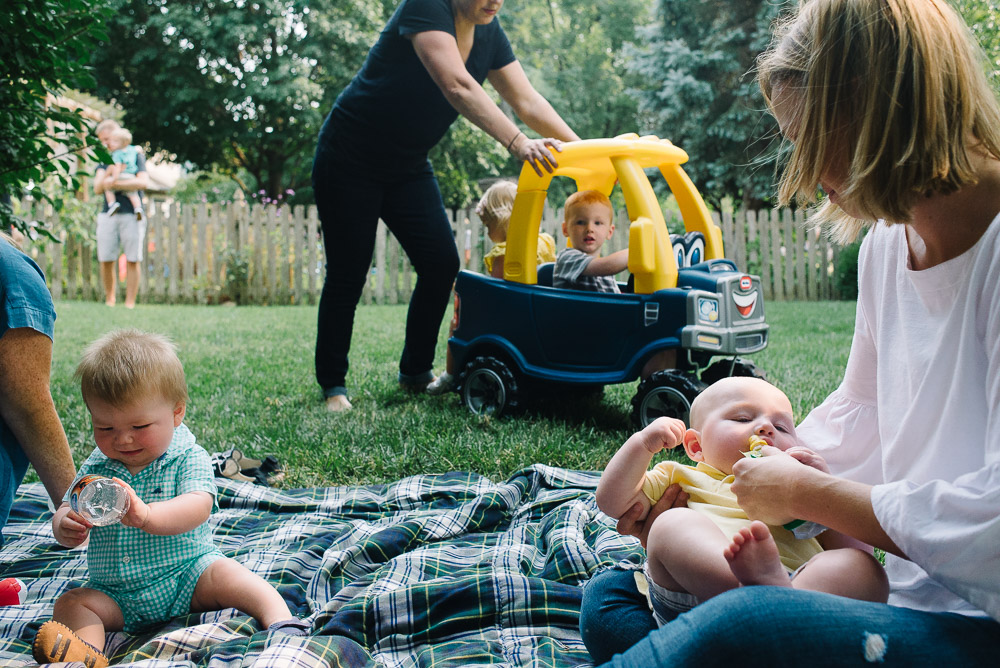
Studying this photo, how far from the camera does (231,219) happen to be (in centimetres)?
1177

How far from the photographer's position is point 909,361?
52.4 inches

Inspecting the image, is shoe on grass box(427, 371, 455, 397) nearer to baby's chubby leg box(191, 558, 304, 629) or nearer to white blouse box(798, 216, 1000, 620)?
baby's chubby leg box(191, 558, 304, 629)

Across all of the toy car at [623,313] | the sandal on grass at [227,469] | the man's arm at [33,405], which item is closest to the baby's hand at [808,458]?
the man's arm at [33,405]

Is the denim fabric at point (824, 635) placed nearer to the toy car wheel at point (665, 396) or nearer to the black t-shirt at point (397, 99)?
the toy car wheel at point (665, 396)

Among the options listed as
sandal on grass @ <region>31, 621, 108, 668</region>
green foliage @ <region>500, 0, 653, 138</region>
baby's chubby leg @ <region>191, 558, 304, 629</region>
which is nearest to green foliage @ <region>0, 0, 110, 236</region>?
baby's chubby leg @ <region>191, 558, 304, 629</region>

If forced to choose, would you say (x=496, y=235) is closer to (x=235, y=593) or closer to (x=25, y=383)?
(x=25, y=383)

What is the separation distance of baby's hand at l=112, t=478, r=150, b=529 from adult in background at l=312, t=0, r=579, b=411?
217 centimetres

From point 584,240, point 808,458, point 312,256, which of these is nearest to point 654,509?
point 808,458

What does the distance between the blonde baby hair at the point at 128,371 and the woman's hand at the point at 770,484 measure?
50.6 inches

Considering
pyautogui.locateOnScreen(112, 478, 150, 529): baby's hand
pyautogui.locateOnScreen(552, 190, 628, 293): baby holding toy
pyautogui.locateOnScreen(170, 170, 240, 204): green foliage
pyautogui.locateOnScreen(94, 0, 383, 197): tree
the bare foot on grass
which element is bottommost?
the bare foot on grass

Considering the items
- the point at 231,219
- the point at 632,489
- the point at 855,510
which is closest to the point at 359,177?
the point at 632,489

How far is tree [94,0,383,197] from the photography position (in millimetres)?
16828

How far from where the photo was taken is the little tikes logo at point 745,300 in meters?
3.38

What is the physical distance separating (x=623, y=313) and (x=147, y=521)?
Result: 2250 millimetres
